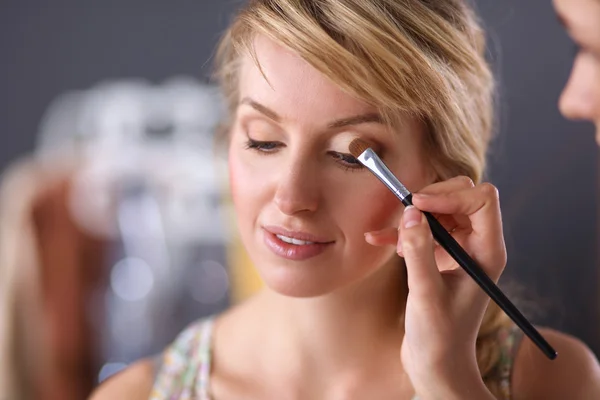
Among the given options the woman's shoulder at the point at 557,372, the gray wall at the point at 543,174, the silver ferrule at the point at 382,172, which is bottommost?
the woman's shoulder at the point at 557,372

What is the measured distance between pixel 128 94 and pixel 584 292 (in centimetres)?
80

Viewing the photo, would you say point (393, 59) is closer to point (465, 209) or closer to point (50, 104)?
point (465, 209)

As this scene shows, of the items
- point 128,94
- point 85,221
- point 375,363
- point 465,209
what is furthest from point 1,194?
point 465,209

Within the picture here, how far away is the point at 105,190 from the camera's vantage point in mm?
1205

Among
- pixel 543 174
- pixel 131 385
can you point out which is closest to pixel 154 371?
pixel 131 385

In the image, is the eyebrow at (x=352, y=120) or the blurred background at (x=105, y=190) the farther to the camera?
the blurred background at (x=105, y=190)

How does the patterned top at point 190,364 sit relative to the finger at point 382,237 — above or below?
above

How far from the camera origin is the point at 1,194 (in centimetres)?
121

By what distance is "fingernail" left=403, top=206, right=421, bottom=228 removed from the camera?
0.50 metres

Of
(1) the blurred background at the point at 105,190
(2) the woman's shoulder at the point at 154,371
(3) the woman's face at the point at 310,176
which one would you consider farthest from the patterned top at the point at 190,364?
(1) the blurred background at the point at 105,190

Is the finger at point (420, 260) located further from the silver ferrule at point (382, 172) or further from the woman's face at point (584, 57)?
the woman's face at point (584, 57)

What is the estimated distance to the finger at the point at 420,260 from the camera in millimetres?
486

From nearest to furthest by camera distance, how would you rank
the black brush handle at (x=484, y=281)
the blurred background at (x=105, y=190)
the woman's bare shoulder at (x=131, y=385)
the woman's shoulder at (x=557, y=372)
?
the black brush handle at (x=484, y=281) < the woman's shoulder at (x=557, y=372) < the woman's bare shoulder at (x=131, y=385) < the blurred background at (x=105, y=190)

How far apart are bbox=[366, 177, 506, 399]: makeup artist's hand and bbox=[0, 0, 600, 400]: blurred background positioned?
1.99 feet
